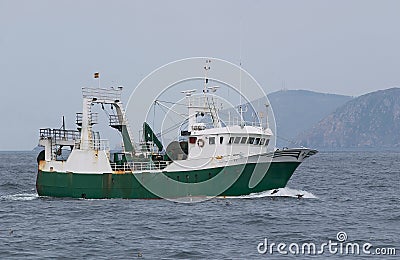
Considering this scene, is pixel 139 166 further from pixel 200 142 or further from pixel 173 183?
pixel 200 142

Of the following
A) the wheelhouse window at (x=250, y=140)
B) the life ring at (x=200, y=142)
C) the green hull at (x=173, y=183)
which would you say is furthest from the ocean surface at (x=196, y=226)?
the life ring at (x=200, y=142)

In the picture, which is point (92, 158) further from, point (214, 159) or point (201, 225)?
point (201, 225)

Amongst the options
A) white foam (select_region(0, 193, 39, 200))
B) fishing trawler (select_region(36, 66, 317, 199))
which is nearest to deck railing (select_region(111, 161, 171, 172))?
fishing trawler (select_region(36, 66, 317, 199))

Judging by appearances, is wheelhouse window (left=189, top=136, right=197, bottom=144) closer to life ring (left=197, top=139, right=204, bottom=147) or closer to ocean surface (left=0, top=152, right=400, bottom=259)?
life ring (left=197, top=139, right=204, bottom=147)

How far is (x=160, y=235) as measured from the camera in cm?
3406

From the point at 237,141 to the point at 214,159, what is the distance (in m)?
2.31

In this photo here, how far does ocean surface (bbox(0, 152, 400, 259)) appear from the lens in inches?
1183

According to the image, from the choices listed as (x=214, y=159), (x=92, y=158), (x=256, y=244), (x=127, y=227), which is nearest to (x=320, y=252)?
(x=256, y=244)

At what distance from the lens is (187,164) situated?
46750 millimetres

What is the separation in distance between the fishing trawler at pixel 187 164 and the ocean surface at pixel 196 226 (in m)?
1.00

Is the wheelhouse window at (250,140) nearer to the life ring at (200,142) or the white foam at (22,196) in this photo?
the life ring at (200,142)

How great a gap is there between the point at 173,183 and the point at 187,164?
1599 mm

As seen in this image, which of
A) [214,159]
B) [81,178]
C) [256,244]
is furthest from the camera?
[81,178]

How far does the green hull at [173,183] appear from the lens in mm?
46375
